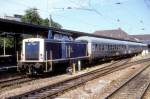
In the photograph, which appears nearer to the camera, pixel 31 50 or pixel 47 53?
pixel 47 53

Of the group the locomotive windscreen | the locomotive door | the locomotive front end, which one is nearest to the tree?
the locomotive door

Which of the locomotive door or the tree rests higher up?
the tree

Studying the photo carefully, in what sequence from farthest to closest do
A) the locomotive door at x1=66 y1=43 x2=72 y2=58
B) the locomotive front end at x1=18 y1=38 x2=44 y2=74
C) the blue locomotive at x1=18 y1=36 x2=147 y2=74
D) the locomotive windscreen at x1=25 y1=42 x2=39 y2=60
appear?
the locomotive door at x1=66 y1=43 x2=72 y2=58 → the locomotive windscreen at x1=25 y1=42 x2=39 y2=60 → the blue locomotive at x1=18 y1=36 x2=147 y2=74 → the locomotive front end at x1=18 y1=38 x2=44 y2=74

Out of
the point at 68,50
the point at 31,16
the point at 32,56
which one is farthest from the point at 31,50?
the point at 31,16

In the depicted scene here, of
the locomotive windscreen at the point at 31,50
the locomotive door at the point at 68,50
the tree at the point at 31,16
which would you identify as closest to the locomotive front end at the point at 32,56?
the locomotive windscreen at the point at 31,50

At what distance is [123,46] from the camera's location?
172ft

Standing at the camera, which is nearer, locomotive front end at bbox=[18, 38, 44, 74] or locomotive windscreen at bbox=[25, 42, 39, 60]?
locomotive front end at bbox=[18, 38, 44, 74]

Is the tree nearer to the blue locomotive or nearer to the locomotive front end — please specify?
the blue locomotive

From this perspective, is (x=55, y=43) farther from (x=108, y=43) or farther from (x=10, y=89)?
(x=108, y=43)

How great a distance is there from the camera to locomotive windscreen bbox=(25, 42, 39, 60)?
2356 centimetres

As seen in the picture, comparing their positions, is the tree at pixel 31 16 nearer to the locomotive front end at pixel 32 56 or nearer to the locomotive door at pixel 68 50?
the locomotive door at pixel 68 50

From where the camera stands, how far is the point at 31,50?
2384cm

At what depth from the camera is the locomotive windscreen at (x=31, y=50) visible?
928 inches

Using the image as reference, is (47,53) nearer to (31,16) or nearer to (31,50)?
(31,50)
